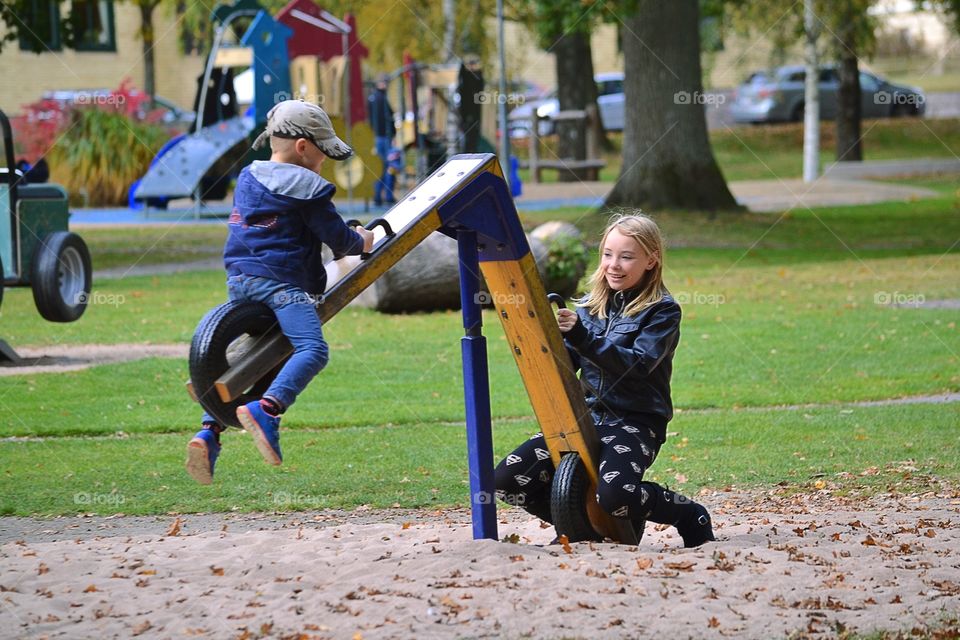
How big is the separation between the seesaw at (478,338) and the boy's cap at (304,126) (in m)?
0.30

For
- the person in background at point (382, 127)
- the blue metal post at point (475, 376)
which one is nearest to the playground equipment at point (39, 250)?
the blue metal post at point (475, 376)

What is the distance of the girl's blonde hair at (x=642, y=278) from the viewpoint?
5.09 metres

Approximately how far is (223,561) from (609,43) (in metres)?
46.9

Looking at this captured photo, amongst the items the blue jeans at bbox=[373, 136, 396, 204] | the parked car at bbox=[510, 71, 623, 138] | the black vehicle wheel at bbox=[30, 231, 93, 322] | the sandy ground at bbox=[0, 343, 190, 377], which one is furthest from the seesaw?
the parked car at bbox=[510, 71, 623, 138]

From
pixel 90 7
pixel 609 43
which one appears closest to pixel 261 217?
pixel 90 7

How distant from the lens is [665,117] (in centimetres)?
2017

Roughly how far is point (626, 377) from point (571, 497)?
0.50 meters

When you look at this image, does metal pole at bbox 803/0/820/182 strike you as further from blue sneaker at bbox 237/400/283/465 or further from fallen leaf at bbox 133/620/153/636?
fallen leaf at bbox 133/620/153/636

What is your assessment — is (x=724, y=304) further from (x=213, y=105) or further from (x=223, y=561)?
(x=213, y=105)

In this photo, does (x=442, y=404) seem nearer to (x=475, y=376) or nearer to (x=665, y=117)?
(x=475, y=376)

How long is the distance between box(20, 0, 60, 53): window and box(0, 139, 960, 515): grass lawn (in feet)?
16.8

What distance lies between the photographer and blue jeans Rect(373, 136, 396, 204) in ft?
78.5

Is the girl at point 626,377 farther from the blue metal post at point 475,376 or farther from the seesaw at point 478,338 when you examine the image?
the blue metal post at point 475,376

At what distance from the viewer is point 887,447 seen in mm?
7609
